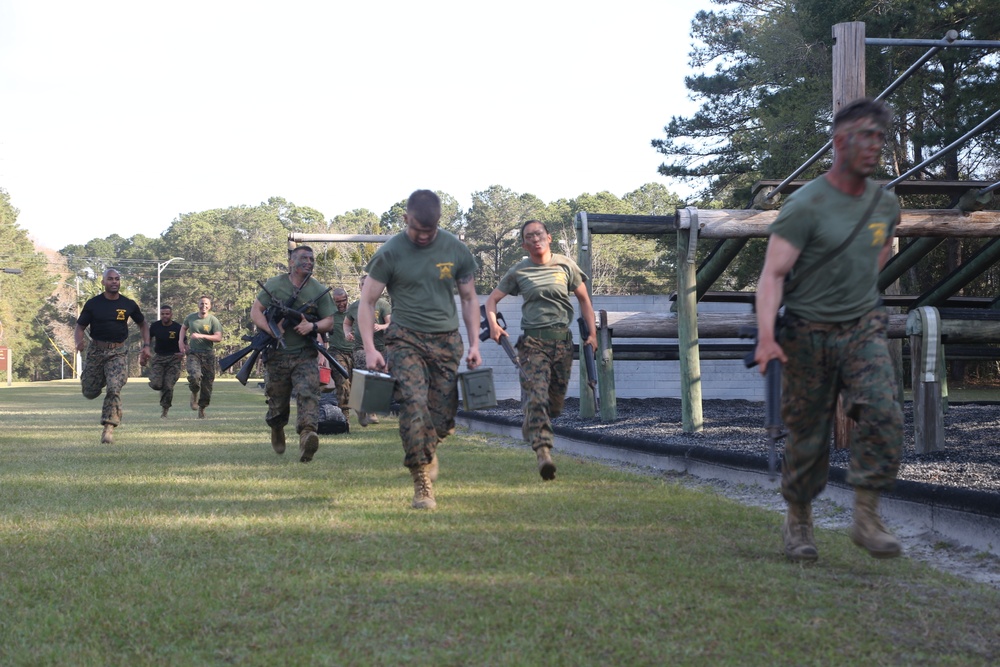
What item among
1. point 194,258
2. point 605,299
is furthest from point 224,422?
point 194,258

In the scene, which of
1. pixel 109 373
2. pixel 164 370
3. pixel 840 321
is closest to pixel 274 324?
pixel 109 373

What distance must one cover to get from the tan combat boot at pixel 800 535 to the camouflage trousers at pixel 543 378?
3.60 meters

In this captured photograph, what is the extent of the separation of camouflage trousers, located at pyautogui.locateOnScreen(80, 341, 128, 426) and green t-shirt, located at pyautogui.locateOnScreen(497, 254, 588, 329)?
6358 mm

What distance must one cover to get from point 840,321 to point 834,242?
1.25ft

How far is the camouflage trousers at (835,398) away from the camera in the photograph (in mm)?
5633

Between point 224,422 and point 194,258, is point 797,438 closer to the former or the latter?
point 224,422

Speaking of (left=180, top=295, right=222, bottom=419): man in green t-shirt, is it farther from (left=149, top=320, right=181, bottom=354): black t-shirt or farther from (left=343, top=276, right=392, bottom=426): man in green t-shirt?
(left=343, top=276, right=392, bottom=426): man in green t-shirt

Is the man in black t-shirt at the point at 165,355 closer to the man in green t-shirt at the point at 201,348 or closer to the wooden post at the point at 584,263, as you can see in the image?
the man in green t-shirt at the point at 201,348

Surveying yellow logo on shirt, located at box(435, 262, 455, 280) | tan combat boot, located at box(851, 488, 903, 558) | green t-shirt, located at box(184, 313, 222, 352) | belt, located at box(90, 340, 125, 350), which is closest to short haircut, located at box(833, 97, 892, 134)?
tan combat boot, located at box(851, 488, 903, 558)

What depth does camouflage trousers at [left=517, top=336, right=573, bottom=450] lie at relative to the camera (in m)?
9.59

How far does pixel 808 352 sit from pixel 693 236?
21.9 ft

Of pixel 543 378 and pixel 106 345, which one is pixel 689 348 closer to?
pixel 543 378

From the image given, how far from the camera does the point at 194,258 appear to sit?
121 metres

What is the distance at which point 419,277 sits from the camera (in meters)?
8.34
